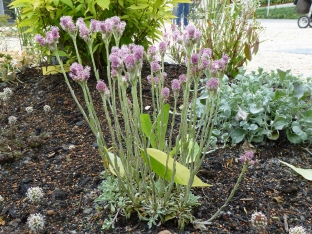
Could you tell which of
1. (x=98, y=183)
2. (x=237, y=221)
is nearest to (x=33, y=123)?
(x=98, y=183)

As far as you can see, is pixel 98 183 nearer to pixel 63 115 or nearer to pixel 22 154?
pixel 22 154

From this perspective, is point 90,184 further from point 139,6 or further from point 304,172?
point 139,6

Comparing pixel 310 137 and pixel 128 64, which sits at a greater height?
pixel 128 64

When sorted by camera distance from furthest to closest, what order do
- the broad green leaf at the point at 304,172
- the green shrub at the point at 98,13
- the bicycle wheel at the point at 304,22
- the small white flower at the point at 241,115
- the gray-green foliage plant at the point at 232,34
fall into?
1. the bicycle wheel at the point at 304,22
2. the gray-green foliage plant at the point at 232,34
3. the green shrub at the point at 98,13
4. the small white flower at the point at 241,115
5. the broad green leaf at the point at 304,172

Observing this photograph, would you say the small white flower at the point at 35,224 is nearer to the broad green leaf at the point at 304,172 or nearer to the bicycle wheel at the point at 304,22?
the broad green leaf at the point at 304,172

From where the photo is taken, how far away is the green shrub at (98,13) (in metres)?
2.63

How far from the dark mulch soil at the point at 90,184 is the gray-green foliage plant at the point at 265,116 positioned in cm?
8

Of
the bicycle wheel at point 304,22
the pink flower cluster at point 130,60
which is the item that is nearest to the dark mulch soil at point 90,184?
the pink flower cluster at point 130,60

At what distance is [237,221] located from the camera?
1481mm

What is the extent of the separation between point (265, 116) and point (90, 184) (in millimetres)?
1051

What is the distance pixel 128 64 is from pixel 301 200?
106 cm

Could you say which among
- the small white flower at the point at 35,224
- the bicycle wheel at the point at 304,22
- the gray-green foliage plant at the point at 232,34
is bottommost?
the bicycle wheel at the point at 304,22

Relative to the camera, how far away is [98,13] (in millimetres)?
2668

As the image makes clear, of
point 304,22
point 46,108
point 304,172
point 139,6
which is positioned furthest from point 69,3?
point 304,22
